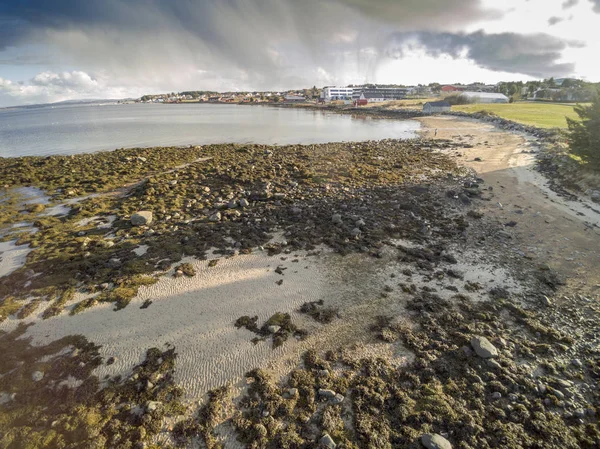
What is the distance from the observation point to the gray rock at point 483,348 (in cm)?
867

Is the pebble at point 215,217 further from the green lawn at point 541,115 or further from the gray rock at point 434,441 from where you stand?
the green lawn at point 541,115

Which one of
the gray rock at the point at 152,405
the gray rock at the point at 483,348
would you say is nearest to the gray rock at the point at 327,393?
the gray rock at the point at 152,405

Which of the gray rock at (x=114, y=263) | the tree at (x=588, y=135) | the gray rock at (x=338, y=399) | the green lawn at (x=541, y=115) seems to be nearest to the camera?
the gray rock at (x=338, y=399)

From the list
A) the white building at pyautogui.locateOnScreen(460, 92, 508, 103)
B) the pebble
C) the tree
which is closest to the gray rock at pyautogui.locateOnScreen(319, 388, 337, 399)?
the pebble

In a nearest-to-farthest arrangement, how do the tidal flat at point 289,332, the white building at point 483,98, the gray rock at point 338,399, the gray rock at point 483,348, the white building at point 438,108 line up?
the tidal flat at point 289,332 < the gray rock at point 338,399 < the gray rock at point 483,348 < the white building at point 438,108 < the white building at point 483,98

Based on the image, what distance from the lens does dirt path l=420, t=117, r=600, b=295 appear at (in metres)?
13.2

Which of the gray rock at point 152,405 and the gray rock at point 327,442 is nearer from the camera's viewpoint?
the gray rock at point 327,442

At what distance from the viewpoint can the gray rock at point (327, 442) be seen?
256 inches

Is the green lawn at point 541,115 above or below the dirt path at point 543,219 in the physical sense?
above

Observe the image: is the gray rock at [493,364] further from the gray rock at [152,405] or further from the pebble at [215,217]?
the pebble at [215,217]

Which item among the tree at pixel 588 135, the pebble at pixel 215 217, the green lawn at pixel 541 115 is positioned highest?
the tree at pixel 588 135

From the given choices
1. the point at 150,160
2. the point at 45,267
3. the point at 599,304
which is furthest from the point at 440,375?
the point at 150,160

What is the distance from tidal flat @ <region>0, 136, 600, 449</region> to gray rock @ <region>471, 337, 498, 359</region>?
2.1 inches

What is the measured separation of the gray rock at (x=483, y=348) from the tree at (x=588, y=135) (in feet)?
75.1
